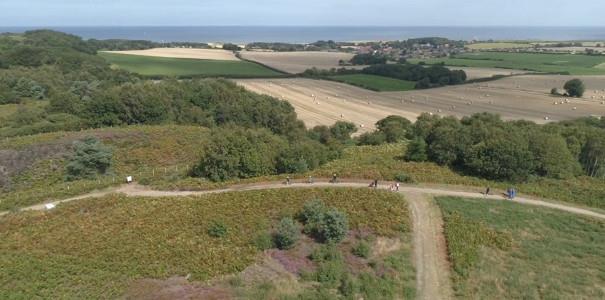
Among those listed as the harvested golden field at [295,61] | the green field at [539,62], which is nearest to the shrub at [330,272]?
the harvested golden field at [295,61]

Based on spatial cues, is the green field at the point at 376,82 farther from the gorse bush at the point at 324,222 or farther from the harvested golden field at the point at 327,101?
the gorse bush at the point at 324,222

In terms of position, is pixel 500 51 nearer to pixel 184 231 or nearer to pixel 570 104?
pixel 570 104

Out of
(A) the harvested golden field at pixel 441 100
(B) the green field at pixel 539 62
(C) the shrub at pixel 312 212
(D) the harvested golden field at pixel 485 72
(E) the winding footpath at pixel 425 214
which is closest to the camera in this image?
→ (E) the winding footpath at pixel 425 214

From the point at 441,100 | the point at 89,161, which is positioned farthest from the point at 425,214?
the point at 441,100

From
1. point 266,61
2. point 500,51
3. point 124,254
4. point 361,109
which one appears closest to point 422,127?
point 361,109

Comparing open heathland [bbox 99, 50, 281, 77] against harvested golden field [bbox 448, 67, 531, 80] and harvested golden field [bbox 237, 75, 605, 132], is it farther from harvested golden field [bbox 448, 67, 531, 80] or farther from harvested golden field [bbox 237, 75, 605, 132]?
harvested golden field [bbox 448, 67, 531, 80]

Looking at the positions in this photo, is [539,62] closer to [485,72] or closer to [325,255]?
[485,72]

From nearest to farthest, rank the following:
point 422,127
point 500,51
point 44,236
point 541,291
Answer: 1. point 541,291
2. point 44,236
3. point 422,127
4. point 500,51
